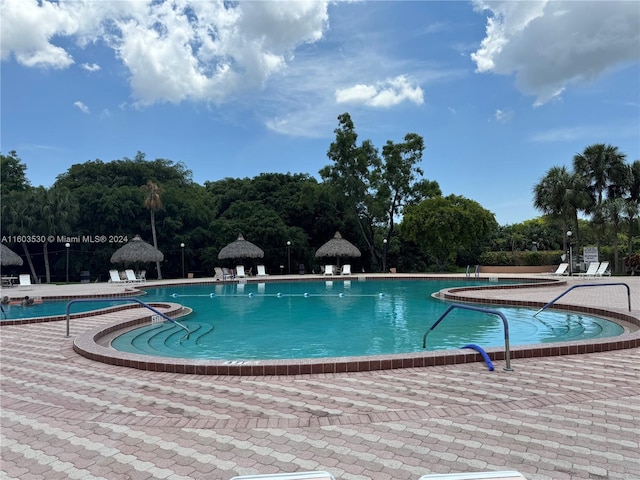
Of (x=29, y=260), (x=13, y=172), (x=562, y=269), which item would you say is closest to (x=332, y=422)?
(x=562, y=269)

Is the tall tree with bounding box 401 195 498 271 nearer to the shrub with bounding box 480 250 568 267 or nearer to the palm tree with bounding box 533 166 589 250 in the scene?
the palm tree with bounding box 533 166 589 250

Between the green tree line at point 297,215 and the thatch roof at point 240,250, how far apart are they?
4.99 feet

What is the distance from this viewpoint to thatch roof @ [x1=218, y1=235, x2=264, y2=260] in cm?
2617

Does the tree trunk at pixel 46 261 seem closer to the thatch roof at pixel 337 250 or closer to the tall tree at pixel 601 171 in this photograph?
the thatch roof at pixel 337 250

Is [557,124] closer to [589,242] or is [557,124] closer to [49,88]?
[589,242]

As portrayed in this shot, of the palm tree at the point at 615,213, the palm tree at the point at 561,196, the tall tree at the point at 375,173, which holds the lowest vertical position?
the palm tree at the point at 615,213

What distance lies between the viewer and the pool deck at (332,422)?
112 inches

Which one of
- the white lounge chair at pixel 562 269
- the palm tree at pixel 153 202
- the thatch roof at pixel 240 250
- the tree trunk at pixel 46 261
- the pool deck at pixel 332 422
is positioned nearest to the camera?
the pool deck at pixel 332 422

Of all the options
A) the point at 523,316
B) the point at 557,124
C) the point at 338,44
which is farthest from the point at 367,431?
the point at 557,124

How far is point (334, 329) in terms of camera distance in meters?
9.77

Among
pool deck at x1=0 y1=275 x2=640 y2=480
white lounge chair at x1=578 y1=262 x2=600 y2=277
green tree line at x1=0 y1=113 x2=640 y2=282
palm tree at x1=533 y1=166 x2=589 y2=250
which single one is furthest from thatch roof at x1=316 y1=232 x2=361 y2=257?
pool deck at x1=0 y1=275 x2=640 y2=480

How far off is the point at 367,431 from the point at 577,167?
27.1m

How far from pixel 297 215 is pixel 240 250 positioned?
214 inches

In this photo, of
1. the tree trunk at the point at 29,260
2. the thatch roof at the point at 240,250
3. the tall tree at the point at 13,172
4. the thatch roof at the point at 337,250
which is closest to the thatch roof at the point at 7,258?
the tree trunk at the point at 29,260
